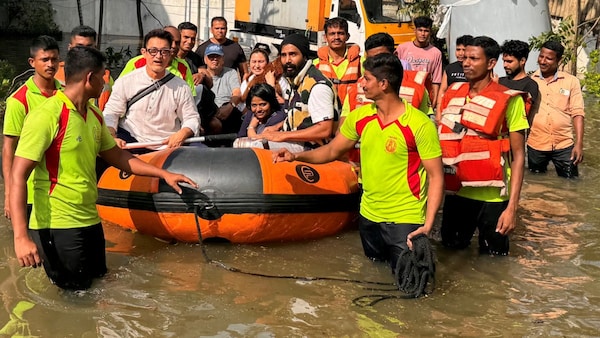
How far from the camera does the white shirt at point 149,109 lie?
20.9 feet

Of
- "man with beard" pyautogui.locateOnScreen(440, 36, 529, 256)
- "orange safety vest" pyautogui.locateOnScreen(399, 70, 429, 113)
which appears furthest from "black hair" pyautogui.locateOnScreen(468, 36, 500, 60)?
"orange safety vest" pyautogui.locateOnScreen(399, 70, 429, 113)

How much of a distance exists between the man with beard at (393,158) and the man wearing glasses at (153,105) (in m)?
1.42

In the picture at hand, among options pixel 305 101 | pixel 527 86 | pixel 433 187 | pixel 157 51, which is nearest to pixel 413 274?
pixel 433 187

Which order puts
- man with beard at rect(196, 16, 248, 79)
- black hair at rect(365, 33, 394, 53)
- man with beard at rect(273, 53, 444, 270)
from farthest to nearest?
man with beard at rect(196, 16, 248, 79)
black hair at rect(365, 33, 394, 53)
man with beard at rect(273, 53, 444, 270)

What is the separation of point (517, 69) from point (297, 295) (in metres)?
3.40

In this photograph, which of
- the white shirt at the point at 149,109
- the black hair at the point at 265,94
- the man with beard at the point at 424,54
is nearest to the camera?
the white shirt at the point at 149,109

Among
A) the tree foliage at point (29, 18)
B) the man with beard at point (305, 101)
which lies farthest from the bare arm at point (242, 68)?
the tree foliage at point (29, 18)

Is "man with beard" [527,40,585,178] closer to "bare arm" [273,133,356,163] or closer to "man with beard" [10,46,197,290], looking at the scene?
"bare arm" [273,133,356,163]

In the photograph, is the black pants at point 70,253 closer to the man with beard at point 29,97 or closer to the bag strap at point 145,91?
the man with beard at point 29,97

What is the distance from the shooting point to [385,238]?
5.28 metres

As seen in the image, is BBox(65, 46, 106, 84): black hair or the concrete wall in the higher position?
the concrete wall

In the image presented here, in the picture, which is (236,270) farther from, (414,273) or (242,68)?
(242,68)

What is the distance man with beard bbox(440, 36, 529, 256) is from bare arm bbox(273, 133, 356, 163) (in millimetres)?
786

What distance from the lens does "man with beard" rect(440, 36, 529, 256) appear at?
17.8 feet
